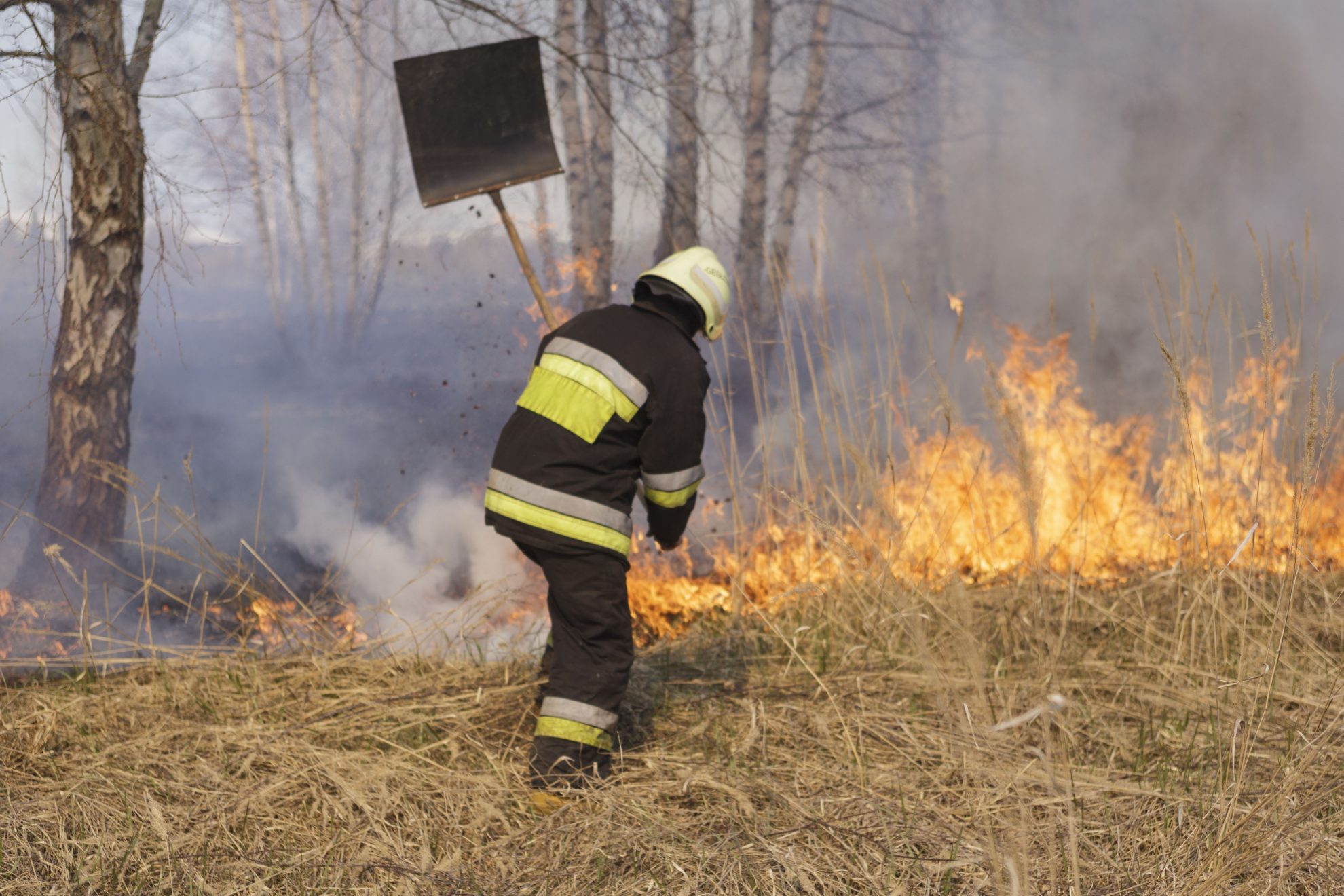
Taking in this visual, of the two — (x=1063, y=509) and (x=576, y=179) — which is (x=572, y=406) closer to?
(x=1063, y=509)

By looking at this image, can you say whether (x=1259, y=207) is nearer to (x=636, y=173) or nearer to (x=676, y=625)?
(x=636, y=173)

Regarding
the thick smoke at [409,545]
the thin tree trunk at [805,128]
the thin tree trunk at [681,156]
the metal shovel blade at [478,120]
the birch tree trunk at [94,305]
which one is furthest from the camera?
the thin tree trunk at [805,128]

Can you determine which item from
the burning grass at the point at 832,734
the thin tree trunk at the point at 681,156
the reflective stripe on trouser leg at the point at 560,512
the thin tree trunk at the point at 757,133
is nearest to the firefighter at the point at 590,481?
the reflective stripe on trouser leg at the point at 560,512

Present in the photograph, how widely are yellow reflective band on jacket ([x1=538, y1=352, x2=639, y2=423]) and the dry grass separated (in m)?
0.92

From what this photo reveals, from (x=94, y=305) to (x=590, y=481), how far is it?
10.8 feet

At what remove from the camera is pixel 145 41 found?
173 inches

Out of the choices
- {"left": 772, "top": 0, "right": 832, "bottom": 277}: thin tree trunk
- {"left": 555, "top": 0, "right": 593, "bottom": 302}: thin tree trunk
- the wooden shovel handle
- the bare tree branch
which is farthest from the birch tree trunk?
{"left": 772, "top": 0, "right": 832, "bottom": 277}: thin tree trunk

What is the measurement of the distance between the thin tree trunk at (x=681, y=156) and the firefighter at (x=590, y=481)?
480cm

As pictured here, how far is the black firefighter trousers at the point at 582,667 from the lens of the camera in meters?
2.70

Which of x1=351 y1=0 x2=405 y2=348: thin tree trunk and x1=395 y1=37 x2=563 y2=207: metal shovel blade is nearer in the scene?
x1=395 y1=37 x2=563 y2=207: metal shovel blade

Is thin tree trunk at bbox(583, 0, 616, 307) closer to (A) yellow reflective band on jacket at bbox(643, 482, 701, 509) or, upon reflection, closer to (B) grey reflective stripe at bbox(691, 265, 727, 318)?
(B) grey reflective stripe at bbox(691, 265, 727, 318)

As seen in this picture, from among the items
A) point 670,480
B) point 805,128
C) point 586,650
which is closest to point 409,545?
point 586,650

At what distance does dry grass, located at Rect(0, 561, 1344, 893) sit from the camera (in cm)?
210

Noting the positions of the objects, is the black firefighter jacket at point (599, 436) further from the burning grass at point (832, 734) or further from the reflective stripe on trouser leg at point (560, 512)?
the burning grass at point (832, 734)
